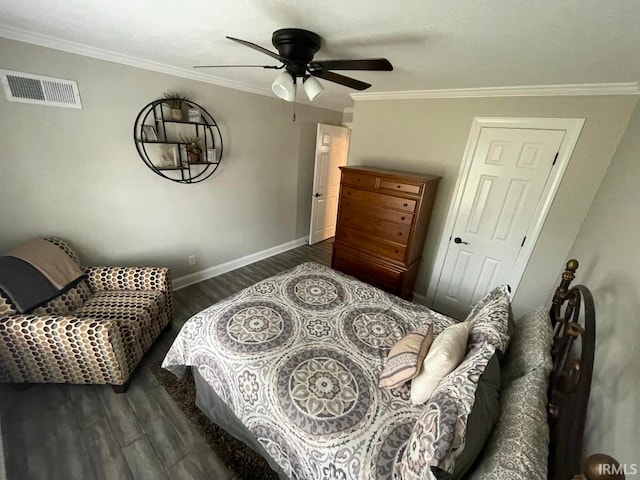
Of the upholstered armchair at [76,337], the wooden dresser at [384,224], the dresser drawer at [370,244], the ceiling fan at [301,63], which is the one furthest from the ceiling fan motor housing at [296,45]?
the upholstered armchair at [76,337]

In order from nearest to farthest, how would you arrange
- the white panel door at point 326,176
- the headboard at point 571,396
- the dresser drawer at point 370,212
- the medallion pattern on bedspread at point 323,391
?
the headboard at point 571,396 → the medallion pattern on bedspread at point 323,391 → the dresser drawer at point 370,212 → the white panel door at point 326,176

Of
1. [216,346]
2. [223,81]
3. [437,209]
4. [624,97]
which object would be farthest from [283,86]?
[624,97]

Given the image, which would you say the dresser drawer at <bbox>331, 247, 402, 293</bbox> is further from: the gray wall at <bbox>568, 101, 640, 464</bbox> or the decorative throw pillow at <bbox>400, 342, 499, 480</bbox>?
the decorative throw pillow at <bbox>400, 342, 499, 480</bbox>

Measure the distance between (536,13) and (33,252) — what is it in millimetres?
3292

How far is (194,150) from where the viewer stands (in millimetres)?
2695

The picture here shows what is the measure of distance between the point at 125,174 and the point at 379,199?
8.17 feet

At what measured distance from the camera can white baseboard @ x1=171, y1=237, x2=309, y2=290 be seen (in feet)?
10.4

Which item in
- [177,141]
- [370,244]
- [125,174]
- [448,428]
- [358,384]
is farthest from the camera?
[370,244]

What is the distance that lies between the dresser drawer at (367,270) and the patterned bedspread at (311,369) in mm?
671

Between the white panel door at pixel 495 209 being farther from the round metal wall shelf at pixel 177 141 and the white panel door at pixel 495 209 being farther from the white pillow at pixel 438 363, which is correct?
the round metal wall shelf at pixel 177 141

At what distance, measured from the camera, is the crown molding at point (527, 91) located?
1.81m

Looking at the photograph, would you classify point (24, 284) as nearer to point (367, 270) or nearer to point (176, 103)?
point (176, 103)

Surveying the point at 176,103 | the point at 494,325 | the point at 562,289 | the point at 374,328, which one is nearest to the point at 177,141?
the point at 176,103

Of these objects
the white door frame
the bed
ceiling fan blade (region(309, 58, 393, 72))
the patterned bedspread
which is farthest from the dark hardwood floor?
the white door frame
